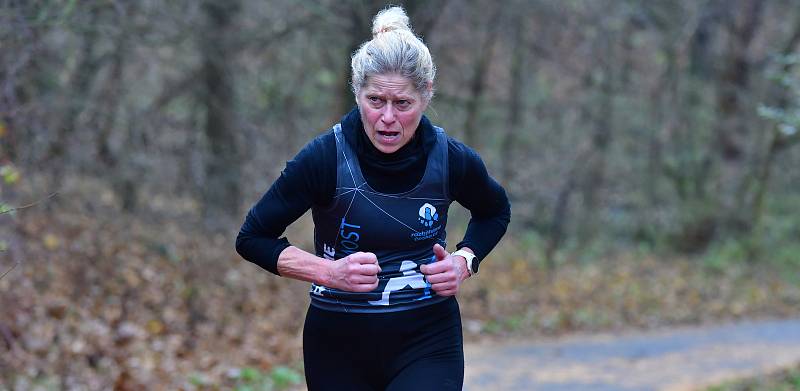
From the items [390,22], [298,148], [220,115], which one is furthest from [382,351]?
[298,148]

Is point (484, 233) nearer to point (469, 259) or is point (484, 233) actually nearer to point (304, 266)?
point (469, 259)

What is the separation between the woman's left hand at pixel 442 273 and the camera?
11.8ft

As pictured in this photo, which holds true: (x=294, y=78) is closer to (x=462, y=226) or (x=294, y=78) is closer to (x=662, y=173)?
(x=462, y=226)

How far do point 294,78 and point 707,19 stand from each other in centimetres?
933

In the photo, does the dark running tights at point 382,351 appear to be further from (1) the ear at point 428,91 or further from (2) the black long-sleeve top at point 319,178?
(1) the ear at point 428,91

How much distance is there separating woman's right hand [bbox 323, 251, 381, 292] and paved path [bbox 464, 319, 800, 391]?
575 centimetres

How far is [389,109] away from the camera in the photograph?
352 cm

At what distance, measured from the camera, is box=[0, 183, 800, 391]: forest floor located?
26.0 ft

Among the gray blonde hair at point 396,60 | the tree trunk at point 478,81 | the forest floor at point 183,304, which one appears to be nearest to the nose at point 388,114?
the gray blonde hair at point 396,60

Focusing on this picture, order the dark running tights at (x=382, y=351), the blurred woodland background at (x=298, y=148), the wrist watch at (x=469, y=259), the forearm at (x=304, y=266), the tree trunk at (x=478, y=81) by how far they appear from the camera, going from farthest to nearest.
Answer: the tree trunk at (x=478, y=81)
the blurred woodland background at (x=298, y=148)
the wrist watch at (x=469, y=259)
the dark running tights at (x=382, y=351)
the forearm at (x=304, y=266)

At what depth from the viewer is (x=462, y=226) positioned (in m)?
18.0

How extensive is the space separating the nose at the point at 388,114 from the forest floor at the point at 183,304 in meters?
2.70

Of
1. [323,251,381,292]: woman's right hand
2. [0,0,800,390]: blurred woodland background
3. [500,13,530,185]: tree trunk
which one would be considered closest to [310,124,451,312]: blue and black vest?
[323,251,381,292]: woman's right hand

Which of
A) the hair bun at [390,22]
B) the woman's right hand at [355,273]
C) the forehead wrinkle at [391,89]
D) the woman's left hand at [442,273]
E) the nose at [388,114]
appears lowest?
the woman's right hand at [355,273]
